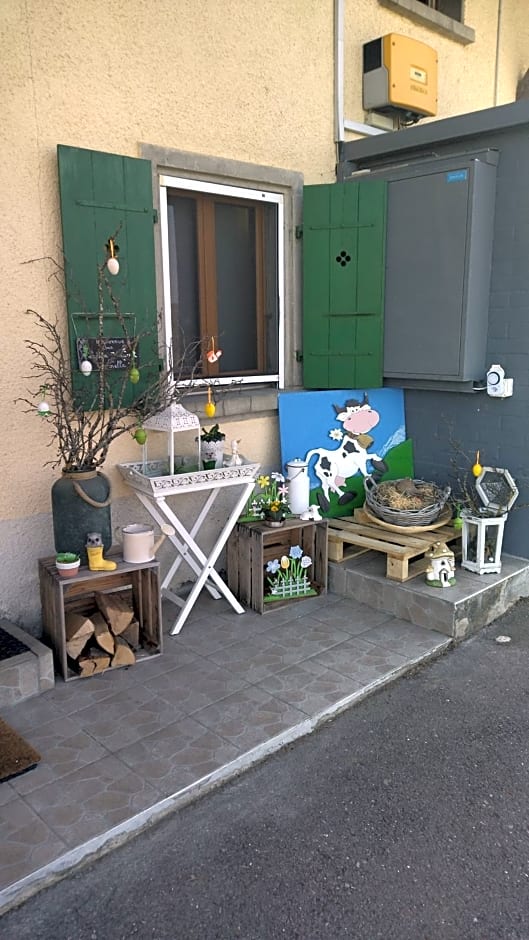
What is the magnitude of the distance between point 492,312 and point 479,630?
2.21m

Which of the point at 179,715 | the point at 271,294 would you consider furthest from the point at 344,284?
the point at 179,715

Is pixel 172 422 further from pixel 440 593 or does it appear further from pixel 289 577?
pixel 440 593

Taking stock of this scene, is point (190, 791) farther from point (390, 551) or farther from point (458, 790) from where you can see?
point (390, 551)

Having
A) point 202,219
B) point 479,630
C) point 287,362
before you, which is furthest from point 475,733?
point 202,219

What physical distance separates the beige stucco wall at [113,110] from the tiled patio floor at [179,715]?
0.93 metres

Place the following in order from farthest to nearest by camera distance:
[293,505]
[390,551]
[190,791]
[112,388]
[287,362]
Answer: [287,362] < [293,505] < [390,551] < [112,388] < [190,791]

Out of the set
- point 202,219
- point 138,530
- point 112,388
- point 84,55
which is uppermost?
point 84,55

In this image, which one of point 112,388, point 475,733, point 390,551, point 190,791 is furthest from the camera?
point 390,551

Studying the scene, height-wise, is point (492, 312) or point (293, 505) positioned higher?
point (492, 312)

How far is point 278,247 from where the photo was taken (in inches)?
205

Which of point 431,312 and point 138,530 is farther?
point 431,312

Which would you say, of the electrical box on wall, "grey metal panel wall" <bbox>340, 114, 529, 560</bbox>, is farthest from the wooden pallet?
the electrical box on wall

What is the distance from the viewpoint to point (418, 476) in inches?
223

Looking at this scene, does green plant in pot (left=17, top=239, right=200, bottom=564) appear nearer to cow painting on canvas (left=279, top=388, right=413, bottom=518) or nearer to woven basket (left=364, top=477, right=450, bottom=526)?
cow painting on canvas (left=279, top=388, right=413, bottom=518)
